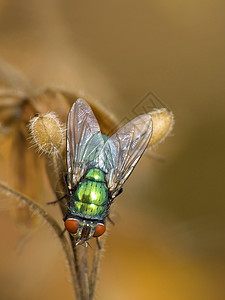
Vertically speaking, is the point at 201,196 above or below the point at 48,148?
below

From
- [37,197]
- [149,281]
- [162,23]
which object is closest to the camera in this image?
[37,197]

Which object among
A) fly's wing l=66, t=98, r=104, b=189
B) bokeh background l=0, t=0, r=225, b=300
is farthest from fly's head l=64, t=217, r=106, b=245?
bokeh background l=0, t=0, r=225, b=300

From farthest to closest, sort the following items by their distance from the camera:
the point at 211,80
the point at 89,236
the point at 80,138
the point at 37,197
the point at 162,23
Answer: the point at 162,23
the point at 211,80
the point at 37,197
the point at 80,138
the point at 89,236

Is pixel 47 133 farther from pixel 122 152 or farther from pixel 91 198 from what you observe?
pixel 122 152

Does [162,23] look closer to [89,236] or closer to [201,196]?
[201,196]

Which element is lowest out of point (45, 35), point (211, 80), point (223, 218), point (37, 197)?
point (223, 218)

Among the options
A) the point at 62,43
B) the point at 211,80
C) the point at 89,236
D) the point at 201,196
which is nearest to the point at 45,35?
the point at 62,43

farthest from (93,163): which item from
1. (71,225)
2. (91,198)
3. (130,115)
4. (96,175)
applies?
(130,115)
